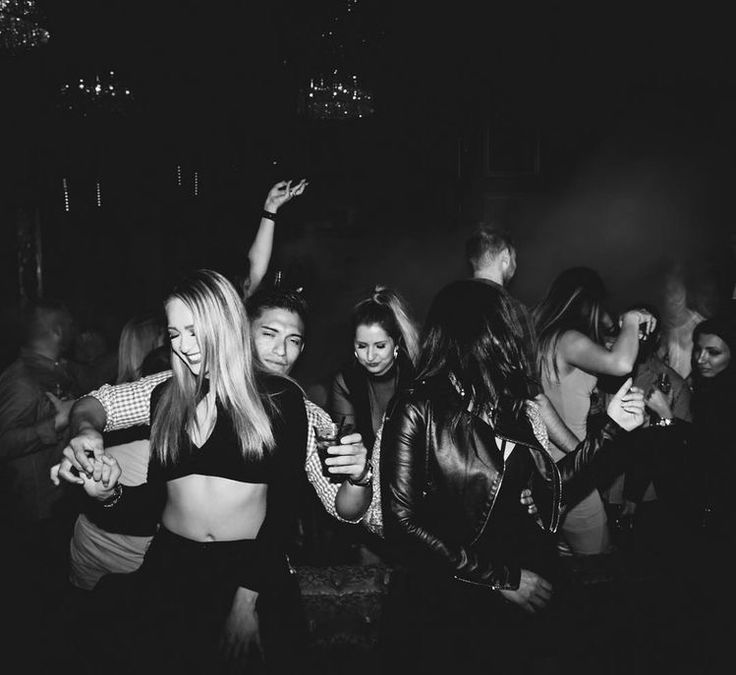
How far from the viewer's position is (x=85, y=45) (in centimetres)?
553

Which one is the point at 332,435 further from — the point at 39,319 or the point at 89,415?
the point at 39,319

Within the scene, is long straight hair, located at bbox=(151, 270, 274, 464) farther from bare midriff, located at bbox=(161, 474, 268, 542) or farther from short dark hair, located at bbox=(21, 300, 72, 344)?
short dark hair, located at bbox=(21, 300, 72, 344)

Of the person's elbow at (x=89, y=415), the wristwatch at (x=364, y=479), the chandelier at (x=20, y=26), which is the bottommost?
the wristwatch at (x=364, y=479)

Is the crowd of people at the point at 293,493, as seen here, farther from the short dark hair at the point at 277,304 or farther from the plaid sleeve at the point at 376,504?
the short dark hair at the point at 277,304

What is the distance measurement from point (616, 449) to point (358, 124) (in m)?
5.84

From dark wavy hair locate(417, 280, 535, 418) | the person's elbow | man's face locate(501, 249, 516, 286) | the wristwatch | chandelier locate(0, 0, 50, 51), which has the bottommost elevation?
the wristwatch

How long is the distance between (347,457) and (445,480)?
1.02 feet

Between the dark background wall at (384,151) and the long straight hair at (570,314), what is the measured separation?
3.33 metres

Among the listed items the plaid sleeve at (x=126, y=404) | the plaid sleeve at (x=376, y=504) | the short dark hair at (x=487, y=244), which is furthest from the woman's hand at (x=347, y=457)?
the short dark hair at (x=487, y=244)

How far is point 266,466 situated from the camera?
77.5 inches

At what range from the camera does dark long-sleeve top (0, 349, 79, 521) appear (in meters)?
3.32

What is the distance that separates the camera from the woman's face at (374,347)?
317cm

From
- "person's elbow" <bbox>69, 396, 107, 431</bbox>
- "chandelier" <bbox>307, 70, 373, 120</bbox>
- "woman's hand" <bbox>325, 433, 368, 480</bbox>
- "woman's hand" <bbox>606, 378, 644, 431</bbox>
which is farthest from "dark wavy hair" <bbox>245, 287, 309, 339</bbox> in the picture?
"chandelier" <bbox>307, 70, 373, 120</bbox>

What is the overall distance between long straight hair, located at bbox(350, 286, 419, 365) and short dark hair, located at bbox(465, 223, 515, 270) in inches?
19.6
